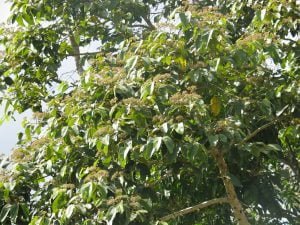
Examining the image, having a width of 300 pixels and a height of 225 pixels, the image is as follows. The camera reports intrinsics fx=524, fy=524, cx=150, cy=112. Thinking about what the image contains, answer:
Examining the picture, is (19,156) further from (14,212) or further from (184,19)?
(184,19)

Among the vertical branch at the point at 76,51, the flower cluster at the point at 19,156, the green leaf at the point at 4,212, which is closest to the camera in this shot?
the green leaf at the point at 4,212

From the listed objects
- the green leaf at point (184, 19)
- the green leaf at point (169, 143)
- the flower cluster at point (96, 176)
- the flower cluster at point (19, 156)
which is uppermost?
the green leaf at point (184, 19)

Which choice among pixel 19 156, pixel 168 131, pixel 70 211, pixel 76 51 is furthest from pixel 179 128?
pixel 76 51

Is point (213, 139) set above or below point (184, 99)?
below

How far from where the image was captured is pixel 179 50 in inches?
123

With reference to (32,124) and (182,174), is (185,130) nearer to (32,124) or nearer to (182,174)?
(182,174)

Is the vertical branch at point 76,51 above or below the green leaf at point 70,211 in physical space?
above

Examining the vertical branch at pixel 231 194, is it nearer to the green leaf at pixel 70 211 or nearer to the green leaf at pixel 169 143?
the green leaf at pixel 169 143

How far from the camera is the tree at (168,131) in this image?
2.74 meters

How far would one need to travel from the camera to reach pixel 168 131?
8.84ft

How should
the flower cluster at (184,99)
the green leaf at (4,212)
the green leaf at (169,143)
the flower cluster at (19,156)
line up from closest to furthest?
the green leaf at (169,143) < the flower cluster at (184,99) < the green leaf at (4,212) < the flower cluster at (19,156)

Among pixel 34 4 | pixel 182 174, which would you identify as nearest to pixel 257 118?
pixel 182 174

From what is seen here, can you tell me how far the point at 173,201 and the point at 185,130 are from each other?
37.9 inches

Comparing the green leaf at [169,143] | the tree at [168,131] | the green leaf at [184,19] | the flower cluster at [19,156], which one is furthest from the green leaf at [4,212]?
the green leaf at [184,19]
